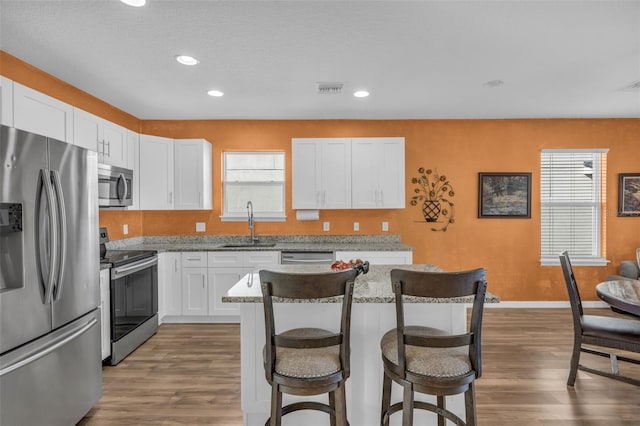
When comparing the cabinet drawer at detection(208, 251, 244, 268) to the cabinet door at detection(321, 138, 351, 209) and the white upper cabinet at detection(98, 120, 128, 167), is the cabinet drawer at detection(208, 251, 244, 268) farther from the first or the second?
the white upper cabinet at detection(98, 120, 128, 167)

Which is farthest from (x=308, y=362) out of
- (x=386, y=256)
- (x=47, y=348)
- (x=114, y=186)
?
(x=114, y=186)

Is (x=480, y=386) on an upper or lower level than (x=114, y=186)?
lower

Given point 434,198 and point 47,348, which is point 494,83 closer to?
point 434,198

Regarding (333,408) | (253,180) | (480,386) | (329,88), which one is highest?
(329,88)

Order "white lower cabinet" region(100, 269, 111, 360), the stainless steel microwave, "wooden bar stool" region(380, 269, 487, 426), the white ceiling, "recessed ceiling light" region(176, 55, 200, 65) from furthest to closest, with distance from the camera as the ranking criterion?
the stainless steel microwave → "white lower cabinet" region(100, 269, 111, 360) → "recessed ceiling light" region(176, 55, 200, 65) → the white ceiling → "wooden bar stool" region(380, 269, 487, 426)

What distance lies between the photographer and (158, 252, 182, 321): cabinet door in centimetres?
411

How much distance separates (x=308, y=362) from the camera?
1.60m

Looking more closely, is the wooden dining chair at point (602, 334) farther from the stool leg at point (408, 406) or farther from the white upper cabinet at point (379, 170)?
the white upper cabinet at point (379, 170)

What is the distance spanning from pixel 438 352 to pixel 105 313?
279cm

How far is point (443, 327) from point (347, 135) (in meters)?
3.24

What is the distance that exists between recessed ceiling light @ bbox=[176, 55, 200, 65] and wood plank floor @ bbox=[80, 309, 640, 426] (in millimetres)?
2607

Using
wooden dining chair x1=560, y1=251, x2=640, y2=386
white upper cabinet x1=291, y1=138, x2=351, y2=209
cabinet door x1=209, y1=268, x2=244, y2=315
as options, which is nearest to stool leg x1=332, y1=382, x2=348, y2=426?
wooden dining chair x1=560, y1=251, x2=640, y2=386

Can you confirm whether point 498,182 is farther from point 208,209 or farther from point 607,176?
point 208,209

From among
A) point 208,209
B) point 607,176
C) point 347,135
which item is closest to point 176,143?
point 208,209
